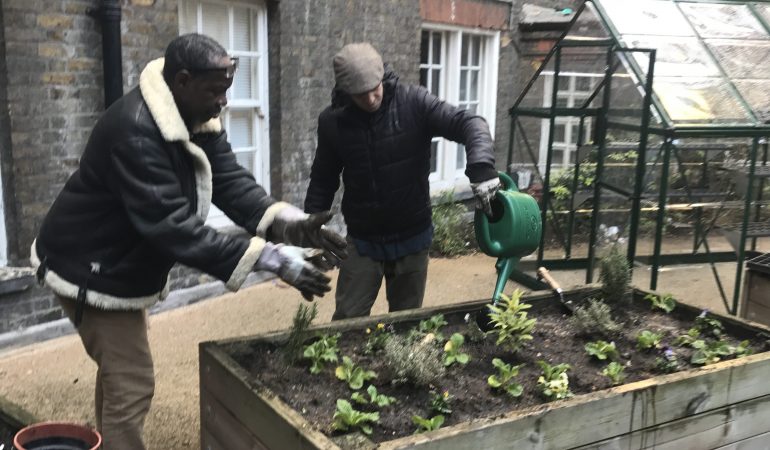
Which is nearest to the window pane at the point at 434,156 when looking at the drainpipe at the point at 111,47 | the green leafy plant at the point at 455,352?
the drainpipe at the point at 111,47

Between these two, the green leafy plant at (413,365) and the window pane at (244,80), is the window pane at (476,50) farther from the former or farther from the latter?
the green leafy plant at (413,365)

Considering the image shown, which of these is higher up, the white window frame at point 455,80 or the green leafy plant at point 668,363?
the white window frame at point 455,80

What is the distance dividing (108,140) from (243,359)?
2.80ft

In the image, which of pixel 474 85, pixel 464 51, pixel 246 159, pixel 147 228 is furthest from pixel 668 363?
pixel 474 85

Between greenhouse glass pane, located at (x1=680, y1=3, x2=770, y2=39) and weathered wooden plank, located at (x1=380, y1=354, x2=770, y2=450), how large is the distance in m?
3.75

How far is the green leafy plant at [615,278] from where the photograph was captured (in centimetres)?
332

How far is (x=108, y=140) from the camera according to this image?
2256 millimetres

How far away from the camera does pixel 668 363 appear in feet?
8.57

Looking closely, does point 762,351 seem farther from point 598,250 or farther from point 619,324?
point 598,250

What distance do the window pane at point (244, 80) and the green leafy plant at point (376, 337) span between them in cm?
334

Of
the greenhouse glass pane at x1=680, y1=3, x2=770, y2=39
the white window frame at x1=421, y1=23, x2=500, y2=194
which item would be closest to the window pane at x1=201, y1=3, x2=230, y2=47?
the white window frame at x1=421, y1=23, x2=500, y2=194

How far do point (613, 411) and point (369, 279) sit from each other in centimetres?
147

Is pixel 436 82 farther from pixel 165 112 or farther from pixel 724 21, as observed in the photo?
pixel 165 112

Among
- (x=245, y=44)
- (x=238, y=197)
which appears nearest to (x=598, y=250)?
(x=245, y=44)
